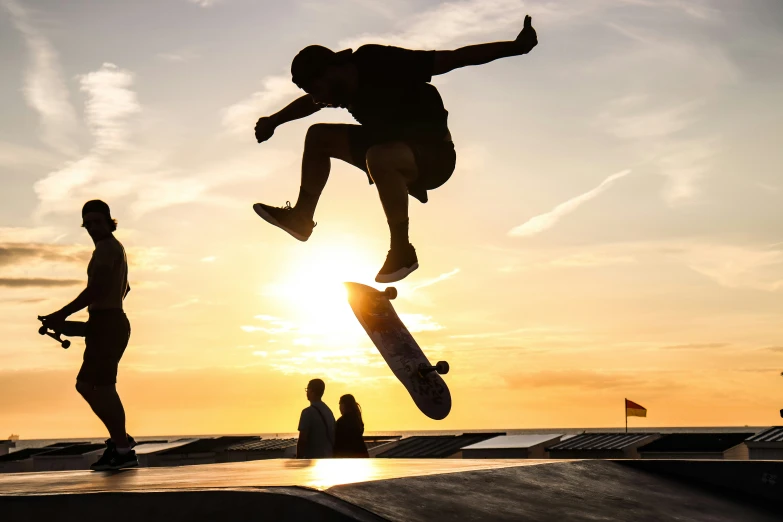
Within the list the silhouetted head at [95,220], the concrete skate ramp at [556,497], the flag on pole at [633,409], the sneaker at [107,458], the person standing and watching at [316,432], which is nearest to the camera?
the concrete skate ramp at [556,497]

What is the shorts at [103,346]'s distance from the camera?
7.26 meters

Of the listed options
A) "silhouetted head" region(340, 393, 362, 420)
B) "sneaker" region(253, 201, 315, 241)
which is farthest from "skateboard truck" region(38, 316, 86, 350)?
"silhouetted head" region(340, 393, 362, 420)

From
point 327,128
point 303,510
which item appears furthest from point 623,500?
point 327,128

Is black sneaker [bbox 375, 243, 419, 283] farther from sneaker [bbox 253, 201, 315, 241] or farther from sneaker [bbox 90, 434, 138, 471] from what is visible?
sneaker [bbox 90, 434, 138, 471]

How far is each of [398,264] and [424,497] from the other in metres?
3.34

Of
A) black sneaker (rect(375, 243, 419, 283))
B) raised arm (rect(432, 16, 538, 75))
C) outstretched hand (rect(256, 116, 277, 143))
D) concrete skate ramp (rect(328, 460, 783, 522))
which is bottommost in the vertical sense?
concrete skate ramp (rect(328, 460, 783, 522))

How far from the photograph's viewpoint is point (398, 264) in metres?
6.95

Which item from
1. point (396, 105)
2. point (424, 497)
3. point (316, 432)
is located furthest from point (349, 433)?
point (424, 497)

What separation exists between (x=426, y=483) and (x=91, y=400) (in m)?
4.19

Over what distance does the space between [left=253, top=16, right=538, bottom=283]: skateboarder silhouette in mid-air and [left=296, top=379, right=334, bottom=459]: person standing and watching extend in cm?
278

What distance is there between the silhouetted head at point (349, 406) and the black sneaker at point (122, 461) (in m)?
3.04

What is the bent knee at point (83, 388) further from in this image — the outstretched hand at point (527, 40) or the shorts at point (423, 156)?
the outstretched hand at point (527, 40)

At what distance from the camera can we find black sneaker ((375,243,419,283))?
22.8ft

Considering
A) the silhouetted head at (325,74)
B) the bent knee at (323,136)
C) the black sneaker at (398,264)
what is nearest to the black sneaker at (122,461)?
the black sneaker at (398,264)
